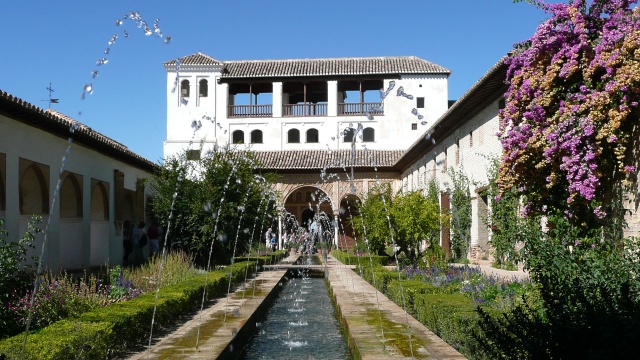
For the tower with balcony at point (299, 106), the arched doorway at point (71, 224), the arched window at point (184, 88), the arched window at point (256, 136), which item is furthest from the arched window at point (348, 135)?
the arched doorway at point (71, 224)

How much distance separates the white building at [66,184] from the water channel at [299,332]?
390cm

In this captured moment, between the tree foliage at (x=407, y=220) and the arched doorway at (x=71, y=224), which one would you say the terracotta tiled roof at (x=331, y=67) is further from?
the arched doorway at (x=71, y=224)

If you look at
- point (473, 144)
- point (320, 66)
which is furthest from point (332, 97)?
point (473, 144)

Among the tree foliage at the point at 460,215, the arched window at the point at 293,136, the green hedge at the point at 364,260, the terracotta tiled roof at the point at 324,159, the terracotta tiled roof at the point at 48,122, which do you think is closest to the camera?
the terracotta tiled roof at the point at 48,122

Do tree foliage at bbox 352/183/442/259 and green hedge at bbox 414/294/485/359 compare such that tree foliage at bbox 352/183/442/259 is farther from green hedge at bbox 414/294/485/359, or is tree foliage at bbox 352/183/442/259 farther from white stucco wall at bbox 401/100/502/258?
green hedge at bbox 414/294/485/359

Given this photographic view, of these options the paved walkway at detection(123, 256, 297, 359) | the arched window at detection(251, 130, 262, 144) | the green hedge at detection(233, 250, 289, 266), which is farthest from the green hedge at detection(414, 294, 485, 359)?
the arched window at detection(251, 130, 262, 144)

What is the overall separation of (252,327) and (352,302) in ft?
5.83

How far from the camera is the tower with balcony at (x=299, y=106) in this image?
3762 cm

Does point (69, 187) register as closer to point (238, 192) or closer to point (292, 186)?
point (238, 192)

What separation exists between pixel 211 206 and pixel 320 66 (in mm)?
21429

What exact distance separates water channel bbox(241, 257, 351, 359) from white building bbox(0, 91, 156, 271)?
390 cm

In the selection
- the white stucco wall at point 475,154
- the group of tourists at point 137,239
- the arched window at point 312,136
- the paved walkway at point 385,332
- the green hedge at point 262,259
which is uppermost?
the arched window at point 312,136

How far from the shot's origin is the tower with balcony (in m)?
37.6

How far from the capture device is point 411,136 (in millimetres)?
38062
